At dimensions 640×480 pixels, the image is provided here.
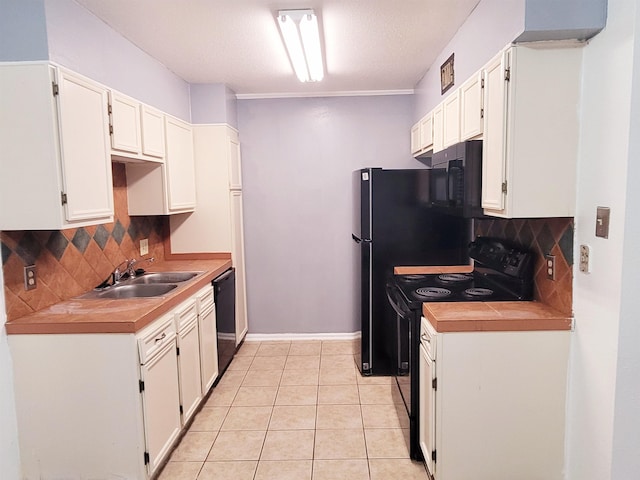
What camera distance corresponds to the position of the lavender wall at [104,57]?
2.00 meters

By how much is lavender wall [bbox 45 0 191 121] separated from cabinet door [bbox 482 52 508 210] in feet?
6.57

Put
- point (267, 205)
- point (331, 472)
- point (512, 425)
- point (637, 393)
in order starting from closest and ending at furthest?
point (637, 393) → point (512, 425) → point (331, 472) → point (267, 205)

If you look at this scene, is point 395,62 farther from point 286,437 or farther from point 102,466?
point 102,466

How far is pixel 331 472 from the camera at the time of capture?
2334 mm

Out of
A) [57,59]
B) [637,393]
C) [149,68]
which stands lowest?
[637,393]

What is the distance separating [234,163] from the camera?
404 cm

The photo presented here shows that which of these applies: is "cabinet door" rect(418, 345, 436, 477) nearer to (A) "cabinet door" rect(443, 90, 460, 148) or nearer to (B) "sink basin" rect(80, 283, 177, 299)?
(A) "cabinet door" rect(443, 90, 460, 148)

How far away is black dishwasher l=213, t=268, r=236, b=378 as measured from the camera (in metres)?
3.38

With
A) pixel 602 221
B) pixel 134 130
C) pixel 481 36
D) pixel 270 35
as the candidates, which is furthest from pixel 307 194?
pixel 602 221

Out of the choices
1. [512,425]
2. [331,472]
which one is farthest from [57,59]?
[512,425]

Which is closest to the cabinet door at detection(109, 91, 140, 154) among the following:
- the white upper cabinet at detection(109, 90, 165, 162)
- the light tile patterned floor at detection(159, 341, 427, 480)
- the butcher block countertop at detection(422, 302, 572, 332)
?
the white upper cabinet at detection(109, 90, 165, 162)

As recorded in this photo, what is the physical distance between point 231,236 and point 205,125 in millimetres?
999

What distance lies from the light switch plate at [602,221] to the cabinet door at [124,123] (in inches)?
94.6

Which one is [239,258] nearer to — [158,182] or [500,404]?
[158,182]
